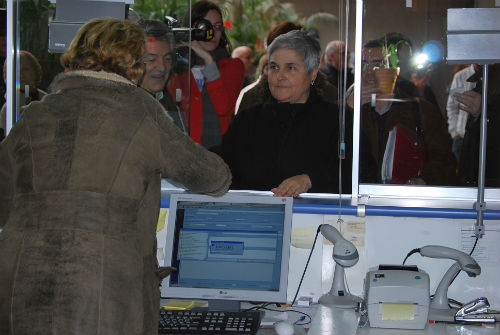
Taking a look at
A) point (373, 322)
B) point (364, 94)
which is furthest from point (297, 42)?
point (373, 322)

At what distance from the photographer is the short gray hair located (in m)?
3.06

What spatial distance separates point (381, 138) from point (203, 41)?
4.25 feet

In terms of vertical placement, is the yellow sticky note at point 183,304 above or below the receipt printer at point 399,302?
below

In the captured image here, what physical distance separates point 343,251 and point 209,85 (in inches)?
66.6

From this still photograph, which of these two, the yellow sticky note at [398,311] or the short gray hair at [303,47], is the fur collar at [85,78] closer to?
the yellow sticky note at [398,311]

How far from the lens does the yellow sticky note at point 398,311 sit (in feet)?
7.20

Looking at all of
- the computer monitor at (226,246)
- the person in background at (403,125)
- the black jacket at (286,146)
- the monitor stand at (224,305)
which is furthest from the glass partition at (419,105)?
the monitor stand at (224,305)

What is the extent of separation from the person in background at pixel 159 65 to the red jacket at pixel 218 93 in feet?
0.23

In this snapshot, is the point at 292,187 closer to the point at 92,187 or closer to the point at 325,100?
the point at 325,100

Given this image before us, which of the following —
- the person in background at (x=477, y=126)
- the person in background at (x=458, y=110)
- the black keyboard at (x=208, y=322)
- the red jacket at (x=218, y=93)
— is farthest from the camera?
the red jacket at (x=218, y=93)

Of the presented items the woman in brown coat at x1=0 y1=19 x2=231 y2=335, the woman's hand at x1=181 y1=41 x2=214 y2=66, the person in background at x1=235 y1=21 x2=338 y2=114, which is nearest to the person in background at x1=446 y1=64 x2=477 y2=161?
the person in background at x1=235 y1=21 x2=338 y2=114

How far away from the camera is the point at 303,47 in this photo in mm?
3070

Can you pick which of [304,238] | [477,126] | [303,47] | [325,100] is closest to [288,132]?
[325,100]

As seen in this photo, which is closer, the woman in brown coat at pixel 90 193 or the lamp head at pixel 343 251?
the woman in brown coat at pixel 90 193
